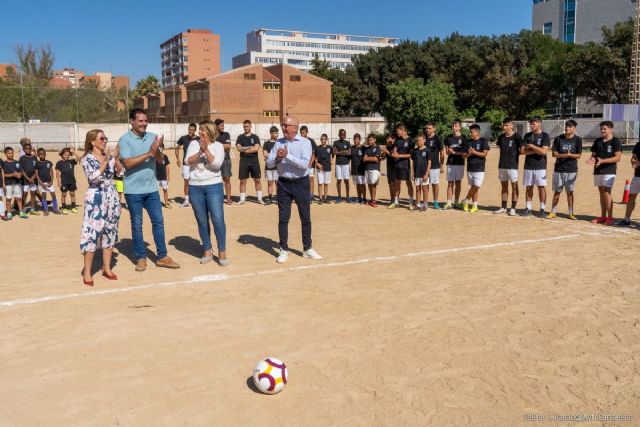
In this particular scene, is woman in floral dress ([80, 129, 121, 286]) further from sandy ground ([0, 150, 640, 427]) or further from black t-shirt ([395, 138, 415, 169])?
black t-shirt ([395, 138, 415, 169])

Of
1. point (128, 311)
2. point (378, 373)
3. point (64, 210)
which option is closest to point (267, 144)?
point (64, 210)

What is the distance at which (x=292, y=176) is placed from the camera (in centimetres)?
801

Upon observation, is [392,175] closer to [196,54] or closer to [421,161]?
[421,161]

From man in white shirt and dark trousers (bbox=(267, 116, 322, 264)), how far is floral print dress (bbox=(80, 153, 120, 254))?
7.50 ft

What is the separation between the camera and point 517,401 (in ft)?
12.7

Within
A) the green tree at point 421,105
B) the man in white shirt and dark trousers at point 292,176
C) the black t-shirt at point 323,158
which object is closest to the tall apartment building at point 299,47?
the green tree at point 421,105

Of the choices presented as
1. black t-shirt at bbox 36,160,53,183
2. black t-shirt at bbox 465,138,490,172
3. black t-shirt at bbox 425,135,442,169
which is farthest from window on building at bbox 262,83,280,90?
black t-shirt at bbox 465,138,490,172

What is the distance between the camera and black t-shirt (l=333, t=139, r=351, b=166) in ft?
47.6

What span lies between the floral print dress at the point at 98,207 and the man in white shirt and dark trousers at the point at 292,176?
228 cm

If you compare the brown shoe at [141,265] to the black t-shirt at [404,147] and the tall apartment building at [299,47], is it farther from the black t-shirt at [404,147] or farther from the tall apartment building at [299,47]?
the tall apartment building at [299,47]

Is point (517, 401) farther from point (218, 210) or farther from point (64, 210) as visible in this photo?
point (64, 210)

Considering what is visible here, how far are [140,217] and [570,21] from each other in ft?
290

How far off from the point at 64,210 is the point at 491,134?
47.5 meters

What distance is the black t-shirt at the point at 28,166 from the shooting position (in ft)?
42.8
